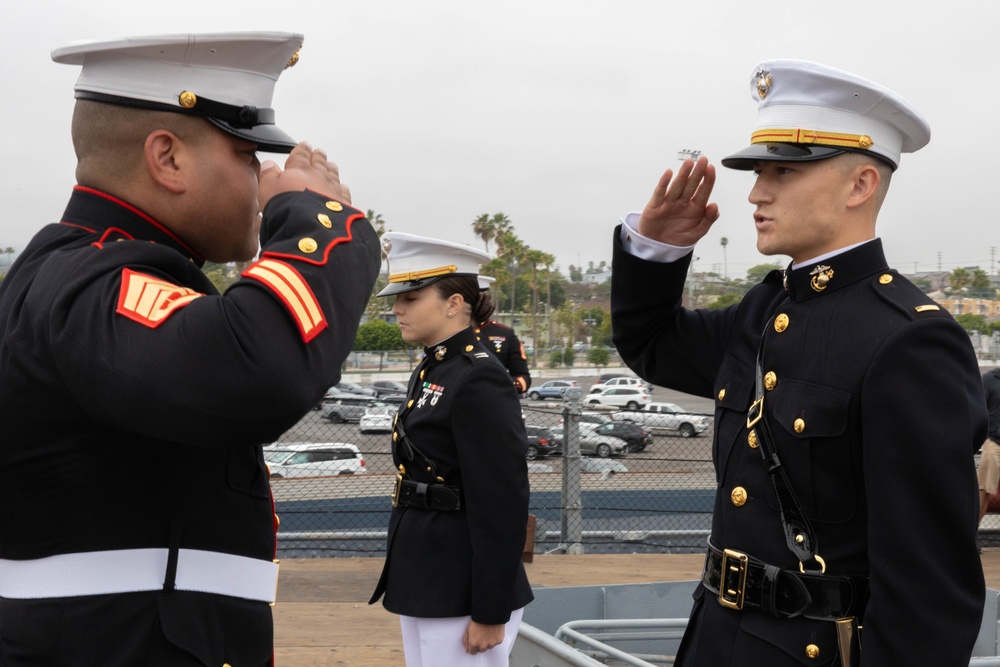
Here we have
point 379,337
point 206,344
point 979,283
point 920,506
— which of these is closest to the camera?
point 206,344

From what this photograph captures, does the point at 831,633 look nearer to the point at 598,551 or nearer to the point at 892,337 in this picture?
the point at 892,337

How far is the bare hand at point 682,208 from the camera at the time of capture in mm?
2488

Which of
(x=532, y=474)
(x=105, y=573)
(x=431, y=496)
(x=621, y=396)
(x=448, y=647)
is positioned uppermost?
(x=105, y=573)

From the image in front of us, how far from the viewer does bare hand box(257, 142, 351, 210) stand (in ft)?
5.63

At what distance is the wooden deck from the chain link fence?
0.32 metres

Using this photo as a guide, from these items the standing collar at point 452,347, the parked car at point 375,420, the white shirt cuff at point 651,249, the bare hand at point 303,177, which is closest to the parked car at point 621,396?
the parked car at point 375,420

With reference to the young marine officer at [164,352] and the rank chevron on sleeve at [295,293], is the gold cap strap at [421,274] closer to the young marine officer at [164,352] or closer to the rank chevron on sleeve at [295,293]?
the young marine officer at [164,352]

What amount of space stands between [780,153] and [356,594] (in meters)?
4.78

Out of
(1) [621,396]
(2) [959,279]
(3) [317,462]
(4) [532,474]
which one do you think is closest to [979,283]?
(2) [959,279]

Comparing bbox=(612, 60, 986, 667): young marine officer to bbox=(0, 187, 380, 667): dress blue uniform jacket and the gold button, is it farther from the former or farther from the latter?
bbox=(0, 187, 380, 667): dress blue uniform jacket

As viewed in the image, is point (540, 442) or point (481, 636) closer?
point (481, 636)

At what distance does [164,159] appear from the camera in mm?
1677

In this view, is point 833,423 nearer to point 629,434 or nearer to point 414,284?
point 414,284

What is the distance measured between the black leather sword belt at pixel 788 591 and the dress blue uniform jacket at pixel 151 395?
41.2 inches
